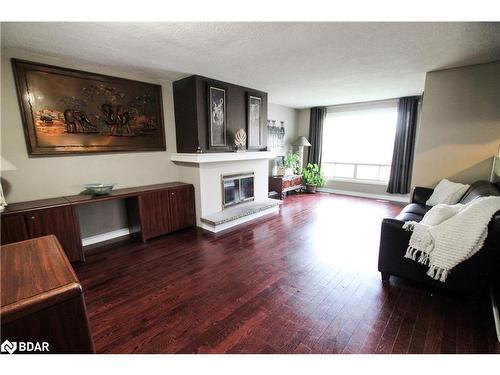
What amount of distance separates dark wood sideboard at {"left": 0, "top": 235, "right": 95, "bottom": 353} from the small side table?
491 centimetres

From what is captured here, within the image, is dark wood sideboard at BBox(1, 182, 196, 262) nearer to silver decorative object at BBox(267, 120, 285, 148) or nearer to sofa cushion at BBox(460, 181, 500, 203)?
silver decorative object at BBox(267, 120, 285, 148)

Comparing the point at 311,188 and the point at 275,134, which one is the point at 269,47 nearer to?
the point at 275,134

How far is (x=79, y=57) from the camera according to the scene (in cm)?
265

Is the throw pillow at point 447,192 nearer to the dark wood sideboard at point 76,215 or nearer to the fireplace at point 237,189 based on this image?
the fireplace at point 237,189

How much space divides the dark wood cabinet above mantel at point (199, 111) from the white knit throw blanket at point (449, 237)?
2843 millimetres

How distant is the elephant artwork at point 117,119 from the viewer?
307 cm

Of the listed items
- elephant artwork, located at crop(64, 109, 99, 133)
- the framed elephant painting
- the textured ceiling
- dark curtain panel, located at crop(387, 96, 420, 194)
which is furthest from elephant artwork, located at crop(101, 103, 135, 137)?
dark curtain panel, located at crop(387, 96, 420, 194)

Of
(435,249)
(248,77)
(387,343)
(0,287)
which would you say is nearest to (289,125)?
(248,77)

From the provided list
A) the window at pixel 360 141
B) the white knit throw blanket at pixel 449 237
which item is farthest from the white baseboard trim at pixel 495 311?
the window at pixel 360 141

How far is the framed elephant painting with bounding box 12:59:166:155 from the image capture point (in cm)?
255

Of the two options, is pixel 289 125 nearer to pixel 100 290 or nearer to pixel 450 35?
pixel 450 35

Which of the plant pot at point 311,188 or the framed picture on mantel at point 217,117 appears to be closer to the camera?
the framed picture on mantel at point 217,117

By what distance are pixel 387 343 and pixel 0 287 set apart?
206 cm
